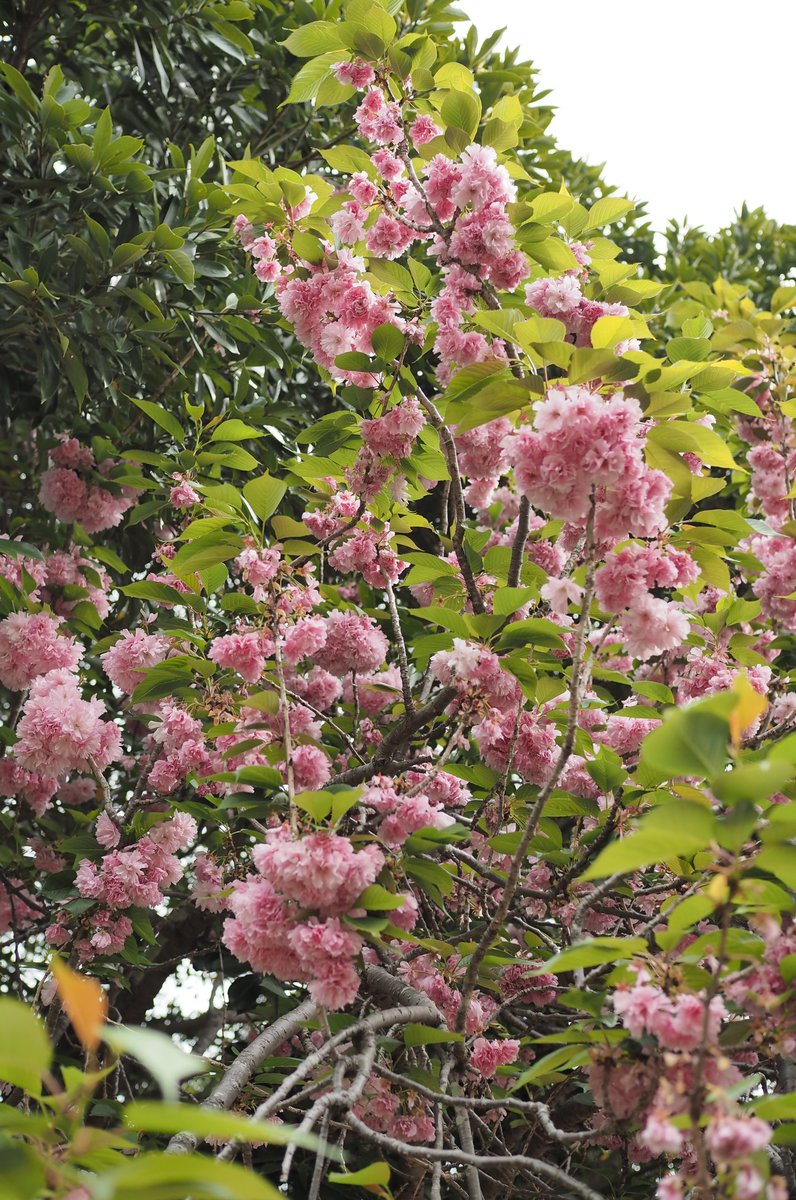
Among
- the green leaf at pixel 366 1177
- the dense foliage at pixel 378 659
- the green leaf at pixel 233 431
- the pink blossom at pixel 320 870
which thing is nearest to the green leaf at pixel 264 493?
the dense foliage at pixel 378 659

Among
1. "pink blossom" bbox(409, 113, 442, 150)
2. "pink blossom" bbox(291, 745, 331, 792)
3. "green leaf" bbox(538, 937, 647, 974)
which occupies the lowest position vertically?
"green leaf" bbox(538, 937, 647, 974)

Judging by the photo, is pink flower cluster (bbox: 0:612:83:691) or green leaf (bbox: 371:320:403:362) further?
pink flower cluster (bbox: 0:612:83:691)

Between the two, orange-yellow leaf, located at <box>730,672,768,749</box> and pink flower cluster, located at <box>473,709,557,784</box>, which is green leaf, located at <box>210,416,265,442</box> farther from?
orange-yellow leaf, located at <box>730,672,768,749</box>

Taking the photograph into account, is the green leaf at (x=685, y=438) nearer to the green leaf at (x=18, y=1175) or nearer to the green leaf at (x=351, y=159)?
the green leaf at (x=351, y=159)

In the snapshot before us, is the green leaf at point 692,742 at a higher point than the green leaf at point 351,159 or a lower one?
lower

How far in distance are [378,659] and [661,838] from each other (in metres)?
1.96

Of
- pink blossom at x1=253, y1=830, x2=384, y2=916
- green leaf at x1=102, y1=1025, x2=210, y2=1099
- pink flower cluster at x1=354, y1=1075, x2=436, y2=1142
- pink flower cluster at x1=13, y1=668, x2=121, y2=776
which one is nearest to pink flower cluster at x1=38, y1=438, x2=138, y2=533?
pink flower cluster at x1=13, y1=668, x2=121, y2=776

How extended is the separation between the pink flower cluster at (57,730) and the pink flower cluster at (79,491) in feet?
3.36

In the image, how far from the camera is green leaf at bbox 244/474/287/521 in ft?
7.34

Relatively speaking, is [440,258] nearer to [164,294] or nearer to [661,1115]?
A: [164,294]

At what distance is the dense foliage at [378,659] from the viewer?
1418mm

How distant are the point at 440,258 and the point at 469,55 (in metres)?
3.08

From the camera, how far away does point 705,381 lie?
2.46 m

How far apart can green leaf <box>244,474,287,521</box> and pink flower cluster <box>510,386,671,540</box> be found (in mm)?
639
